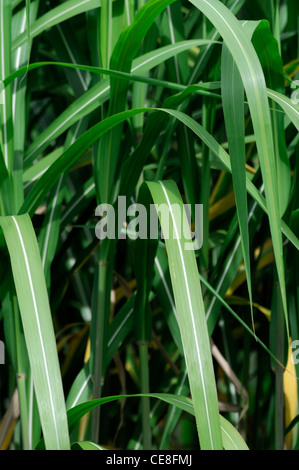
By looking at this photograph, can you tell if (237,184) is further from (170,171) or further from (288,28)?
(288,28)

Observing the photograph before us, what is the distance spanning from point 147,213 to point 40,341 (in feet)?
0.59

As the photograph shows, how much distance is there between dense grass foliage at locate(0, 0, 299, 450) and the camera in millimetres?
383

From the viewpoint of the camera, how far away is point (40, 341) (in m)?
0.38

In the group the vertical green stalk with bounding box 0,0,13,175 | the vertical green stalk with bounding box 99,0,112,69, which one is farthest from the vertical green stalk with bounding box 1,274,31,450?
the vertical green stalk with bounding box 99,0,112,69

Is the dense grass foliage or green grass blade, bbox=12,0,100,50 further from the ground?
green grass blade, bbox=12,0,100,50

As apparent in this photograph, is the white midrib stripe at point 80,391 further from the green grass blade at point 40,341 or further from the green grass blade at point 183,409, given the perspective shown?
Answer: the green grass blade at point 40,341

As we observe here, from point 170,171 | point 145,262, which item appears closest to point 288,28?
point 170,171

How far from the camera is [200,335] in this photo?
0.38 meters

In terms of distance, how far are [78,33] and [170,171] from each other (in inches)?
10.9

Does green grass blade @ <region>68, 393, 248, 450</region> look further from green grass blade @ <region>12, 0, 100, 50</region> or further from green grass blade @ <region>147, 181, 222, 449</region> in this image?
green grass blade @ <region>12, 0, 100, 50</region>

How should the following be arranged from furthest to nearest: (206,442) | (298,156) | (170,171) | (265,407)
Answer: (265,407)
(170,171)
(298,156)
(206,442)

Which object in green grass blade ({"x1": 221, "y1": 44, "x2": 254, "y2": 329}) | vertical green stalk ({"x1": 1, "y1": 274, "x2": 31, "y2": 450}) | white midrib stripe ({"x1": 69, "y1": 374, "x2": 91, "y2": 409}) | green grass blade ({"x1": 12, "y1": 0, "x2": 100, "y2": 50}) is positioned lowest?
white midrib stripe ({"x1": 69, "y1": 374, "x2": 91, "y2": 409})

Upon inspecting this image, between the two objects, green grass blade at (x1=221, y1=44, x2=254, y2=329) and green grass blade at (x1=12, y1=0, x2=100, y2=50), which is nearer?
green grass blade at (x1=221, y1=44, x2=254, y2=329)

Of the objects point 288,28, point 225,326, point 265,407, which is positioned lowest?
point 265,407
